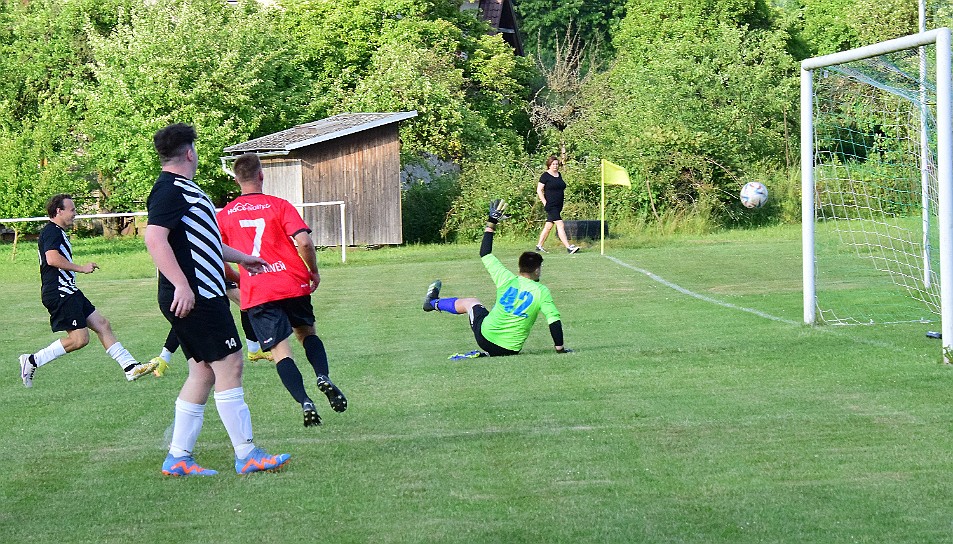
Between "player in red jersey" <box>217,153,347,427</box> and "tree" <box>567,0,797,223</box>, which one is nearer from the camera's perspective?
"player in red jersey" <box>217,153,347,427</box>

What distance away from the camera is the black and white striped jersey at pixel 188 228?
6051 millimetres

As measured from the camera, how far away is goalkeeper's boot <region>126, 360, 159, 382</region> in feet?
33.3

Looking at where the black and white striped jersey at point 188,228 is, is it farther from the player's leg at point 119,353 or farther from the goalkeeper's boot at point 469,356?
the goalkeeper's boot at point 469,356

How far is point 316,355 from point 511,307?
3409 millimetres

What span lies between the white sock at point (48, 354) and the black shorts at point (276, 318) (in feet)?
12.0

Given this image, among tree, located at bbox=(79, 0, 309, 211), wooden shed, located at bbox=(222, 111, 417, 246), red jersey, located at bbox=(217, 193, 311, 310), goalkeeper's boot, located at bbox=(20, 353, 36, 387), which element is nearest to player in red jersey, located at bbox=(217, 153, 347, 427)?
red jersey, located at bbox=(217, 193, 311, 310)

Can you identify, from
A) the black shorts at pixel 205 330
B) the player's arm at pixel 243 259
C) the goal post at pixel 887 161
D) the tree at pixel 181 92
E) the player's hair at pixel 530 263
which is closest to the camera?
the black shorts at pixel 205 330

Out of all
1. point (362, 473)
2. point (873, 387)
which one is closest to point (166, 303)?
point (362, 473)

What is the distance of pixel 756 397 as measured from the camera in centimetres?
806

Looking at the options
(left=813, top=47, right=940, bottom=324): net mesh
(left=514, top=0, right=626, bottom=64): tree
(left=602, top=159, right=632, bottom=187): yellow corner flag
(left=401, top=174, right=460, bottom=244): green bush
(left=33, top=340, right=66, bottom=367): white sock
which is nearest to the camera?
(left=33, top=340, right=66, bottom=367): white sock

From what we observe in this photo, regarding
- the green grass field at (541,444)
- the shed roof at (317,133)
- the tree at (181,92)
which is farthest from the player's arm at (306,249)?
the tree at (181,92)

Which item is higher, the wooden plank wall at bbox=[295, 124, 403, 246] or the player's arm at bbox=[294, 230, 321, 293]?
the wooden plank wall at bbox=[295, 124, 403, 246]

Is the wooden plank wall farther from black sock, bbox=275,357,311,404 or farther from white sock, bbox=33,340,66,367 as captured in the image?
black sock, bbox=275,357,311,404

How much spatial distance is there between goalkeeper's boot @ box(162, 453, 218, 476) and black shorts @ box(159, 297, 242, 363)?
541 mm
